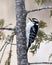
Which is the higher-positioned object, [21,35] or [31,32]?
[21,35]

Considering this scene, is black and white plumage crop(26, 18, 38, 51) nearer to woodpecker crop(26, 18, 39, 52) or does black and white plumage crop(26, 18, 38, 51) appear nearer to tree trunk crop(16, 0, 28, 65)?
woodpecker crop(26, 18, 39, 52)

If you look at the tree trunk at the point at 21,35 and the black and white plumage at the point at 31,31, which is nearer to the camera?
the tree trunk at the point at 21,35

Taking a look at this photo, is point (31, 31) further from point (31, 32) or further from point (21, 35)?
point (21, 35)

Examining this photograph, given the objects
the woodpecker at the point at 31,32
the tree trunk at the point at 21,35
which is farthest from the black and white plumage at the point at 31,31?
the tree trunk at the point at 21,35

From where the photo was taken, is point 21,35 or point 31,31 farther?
point 31,31

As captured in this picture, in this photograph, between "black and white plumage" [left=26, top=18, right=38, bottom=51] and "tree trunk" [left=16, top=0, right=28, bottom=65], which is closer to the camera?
"tree trunk" [left=16, top=0, right=28, bottom=65]

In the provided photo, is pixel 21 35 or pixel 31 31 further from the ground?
pixel 21 35

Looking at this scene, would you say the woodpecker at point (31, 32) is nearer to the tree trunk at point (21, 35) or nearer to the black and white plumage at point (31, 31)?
the black and white plumage at point (31, 31)

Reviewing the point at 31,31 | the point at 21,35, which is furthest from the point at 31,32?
the point at 21,35

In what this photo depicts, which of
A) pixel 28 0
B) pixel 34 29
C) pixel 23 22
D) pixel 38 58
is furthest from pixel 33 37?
pixel 38 58

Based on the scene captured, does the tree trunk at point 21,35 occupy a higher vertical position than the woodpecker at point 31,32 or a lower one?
higher

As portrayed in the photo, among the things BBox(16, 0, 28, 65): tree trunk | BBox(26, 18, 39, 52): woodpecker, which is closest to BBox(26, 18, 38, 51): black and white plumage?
BBox(26, 18, 39, 52): woodpecker

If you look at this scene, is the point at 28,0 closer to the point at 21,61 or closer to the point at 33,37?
the point at 33,37

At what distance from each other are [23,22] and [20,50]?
0.13 metres
